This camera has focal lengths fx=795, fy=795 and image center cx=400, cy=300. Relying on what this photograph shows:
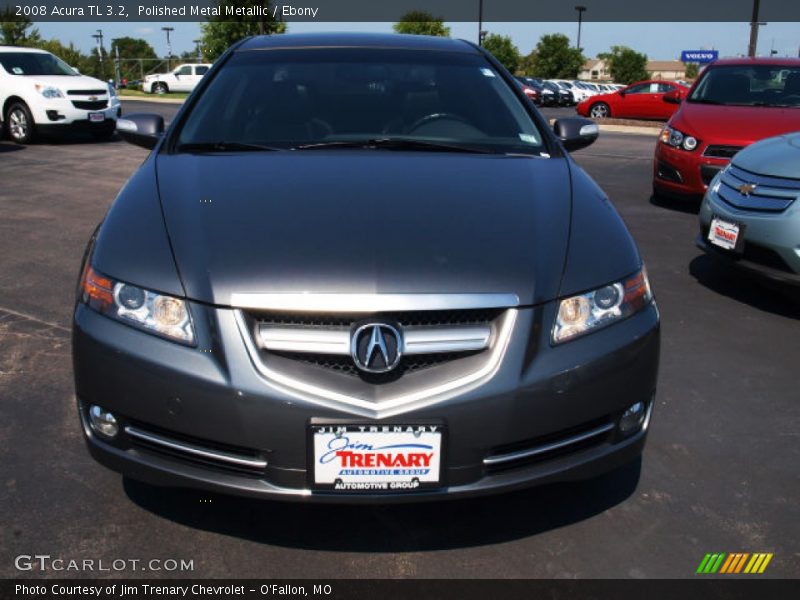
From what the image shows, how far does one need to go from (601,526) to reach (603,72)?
392 ft

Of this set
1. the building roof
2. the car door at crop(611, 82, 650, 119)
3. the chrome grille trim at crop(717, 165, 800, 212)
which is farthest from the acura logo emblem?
the building roof

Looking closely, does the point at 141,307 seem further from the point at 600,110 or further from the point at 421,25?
the point at 421,25

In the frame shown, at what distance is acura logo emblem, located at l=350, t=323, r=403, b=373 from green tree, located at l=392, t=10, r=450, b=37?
5451cm

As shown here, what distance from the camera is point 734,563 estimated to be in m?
2.34

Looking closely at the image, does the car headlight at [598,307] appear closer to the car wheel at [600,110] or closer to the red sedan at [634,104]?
the red sedan at [634,104]

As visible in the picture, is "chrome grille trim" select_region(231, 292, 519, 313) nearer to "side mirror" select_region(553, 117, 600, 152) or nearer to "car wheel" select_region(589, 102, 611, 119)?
"side mirror" select_region(553, 117, 600, 152)

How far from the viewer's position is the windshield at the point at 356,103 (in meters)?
3.22

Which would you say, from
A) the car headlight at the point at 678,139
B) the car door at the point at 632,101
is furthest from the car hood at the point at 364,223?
the car door at the point at 632,101

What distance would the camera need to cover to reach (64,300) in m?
4.63

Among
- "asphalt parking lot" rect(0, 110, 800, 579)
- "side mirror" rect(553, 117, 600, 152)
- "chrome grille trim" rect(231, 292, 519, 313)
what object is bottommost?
"asphalt parking lot" rect(0, 110, 800, 579)

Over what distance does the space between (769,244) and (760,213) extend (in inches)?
8.8

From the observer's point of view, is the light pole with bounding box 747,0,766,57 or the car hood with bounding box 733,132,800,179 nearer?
the car hood with bounding box 733,132,800,179

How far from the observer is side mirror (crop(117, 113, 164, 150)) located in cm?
369

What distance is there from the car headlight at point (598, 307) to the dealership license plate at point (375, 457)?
463mm
